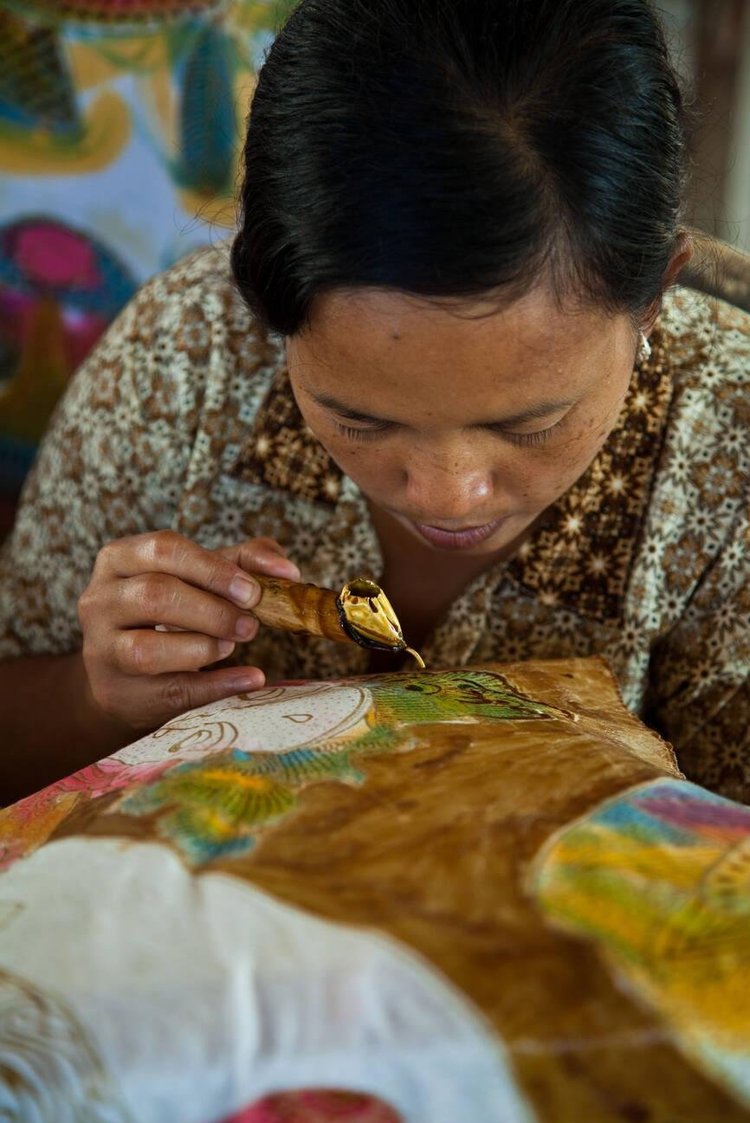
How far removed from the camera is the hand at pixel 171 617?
33.6 inches

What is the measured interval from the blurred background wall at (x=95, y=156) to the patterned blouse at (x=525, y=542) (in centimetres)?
50

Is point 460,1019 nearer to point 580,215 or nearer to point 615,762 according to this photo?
point 615,762

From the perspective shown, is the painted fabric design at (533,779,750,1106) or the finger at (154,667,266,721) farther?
the finger at (154,667,266,721)

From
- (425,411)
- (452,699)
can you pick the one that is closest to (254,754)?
(452,699)

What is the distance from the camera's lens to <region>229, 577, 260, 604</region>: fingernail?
839 mm

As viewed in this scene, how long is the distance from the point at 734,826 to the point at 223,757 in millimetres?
274

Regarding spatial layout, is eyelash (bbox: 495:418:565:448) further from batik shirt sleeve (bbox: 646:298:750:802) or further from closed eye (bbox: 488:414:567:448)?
batik shirt sleeve (bbox: 646:298:750:802)

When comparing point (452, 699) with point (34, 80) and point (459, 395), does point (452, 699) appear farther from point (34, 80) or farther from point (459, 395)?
point (34, 80)

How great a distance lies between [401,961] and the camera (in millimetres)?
465

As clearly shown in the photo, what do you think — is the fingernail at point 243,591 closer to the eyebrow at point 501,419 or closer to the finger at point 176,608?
the finger at point 176,608

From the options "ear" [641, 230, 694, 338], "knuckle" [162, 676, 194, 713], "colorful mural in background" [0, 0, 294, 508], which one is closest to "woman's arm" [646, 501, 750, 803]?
"ear" [641, 230, 694, 338]

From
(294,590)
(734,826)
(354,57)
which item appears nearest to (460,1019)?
(734,826)

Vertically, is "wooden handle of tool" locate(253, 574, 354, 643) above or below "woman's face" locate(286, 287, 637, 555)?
below

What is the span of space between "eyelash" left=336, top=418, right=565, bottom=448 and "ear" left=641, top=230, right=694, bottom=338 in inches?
5.3
